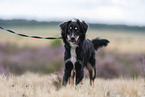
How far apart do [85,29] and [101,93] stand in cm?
149

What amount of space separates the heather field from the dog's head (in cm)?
108

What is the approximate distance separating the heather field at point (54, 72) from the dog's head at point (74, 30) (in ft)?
3.54

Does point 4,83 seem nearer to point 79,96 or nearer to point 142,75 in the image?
point 79,96

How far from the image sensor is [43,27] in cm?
5556

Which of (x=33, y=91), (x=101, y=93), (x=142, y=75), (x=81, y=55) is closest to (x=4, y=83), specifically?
(x=33, y=91)

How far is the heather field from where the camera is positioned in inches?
183

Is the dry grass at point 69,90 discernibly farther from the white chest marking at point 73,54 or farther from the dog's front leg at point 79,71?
the white chest marking at point 73,54

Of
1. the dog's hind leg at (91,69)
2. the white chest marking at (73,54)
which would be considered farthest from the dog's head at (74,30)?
the dog's hind leg at (91,69)

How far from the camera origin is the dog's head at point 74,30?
4.85 m

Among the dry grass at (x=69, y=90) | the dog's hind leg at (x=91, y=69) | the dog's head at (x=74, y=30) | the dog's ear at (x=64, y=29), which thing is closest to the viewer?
the dry grass at (x=69, y=90)

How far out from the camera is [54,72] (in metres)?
5.65

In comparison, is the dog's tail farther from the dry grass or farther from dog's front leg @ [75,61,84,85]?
dog's front leg @ [75,61,84,85]

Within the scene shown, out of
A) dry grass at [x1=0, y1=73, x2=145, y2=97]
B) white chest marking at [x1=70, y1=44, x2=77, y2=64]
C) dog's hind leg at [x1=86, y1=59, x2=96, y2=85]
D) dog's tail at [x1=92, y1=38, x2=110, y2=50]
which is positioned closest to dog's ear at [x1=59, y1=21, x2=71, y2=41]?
white chest marking at [x1=70, y1=44, x2=77, y2=64]

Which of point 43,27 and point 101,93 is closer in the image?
point 101,93
